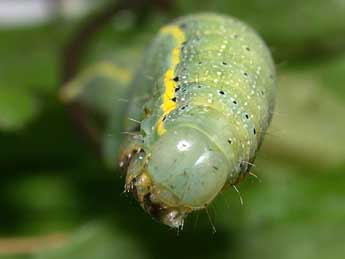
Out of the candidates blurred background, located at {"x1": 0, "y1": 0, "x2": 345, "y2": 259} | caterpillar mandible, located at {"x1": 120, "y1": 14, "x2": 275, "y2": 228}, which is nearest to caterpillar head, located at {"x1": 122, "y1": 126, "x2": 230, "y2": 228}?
caterpillar mandible, located at {"x1": 120, "y1": 14, "x2": 275, "y2": 228}

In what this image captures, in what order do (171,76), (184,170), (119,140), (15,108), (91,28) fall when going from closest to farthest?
(184,170) < (171,76) < (119,140) < (15,108) < (91,28)

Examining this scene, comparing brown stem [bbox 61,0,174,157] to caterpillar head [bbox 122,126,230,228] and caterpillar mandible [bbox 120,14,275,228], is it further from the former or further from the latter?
caterpillar head [bbox 122,126,230,228]

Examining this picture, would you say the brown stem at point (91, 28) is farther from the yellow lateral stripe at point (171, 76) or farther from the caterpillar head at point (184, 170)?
the caterpillar head at point (184, 170)

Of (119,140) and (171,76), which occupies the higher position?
(171,76)

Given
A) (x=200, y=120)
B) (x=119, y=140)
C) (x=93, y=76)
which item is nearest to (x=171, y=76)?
(x=200, y=120)

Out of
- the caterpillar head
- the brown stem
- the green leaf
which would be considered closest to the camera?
the caterpillar head

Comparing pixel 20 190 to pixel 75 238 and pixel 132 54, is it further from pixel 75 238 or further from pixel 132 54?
pixel 132 54

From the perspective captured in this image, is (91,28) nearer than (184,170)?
No

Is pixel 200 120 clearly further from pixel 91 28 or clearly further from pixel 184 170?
pixel 91 28
